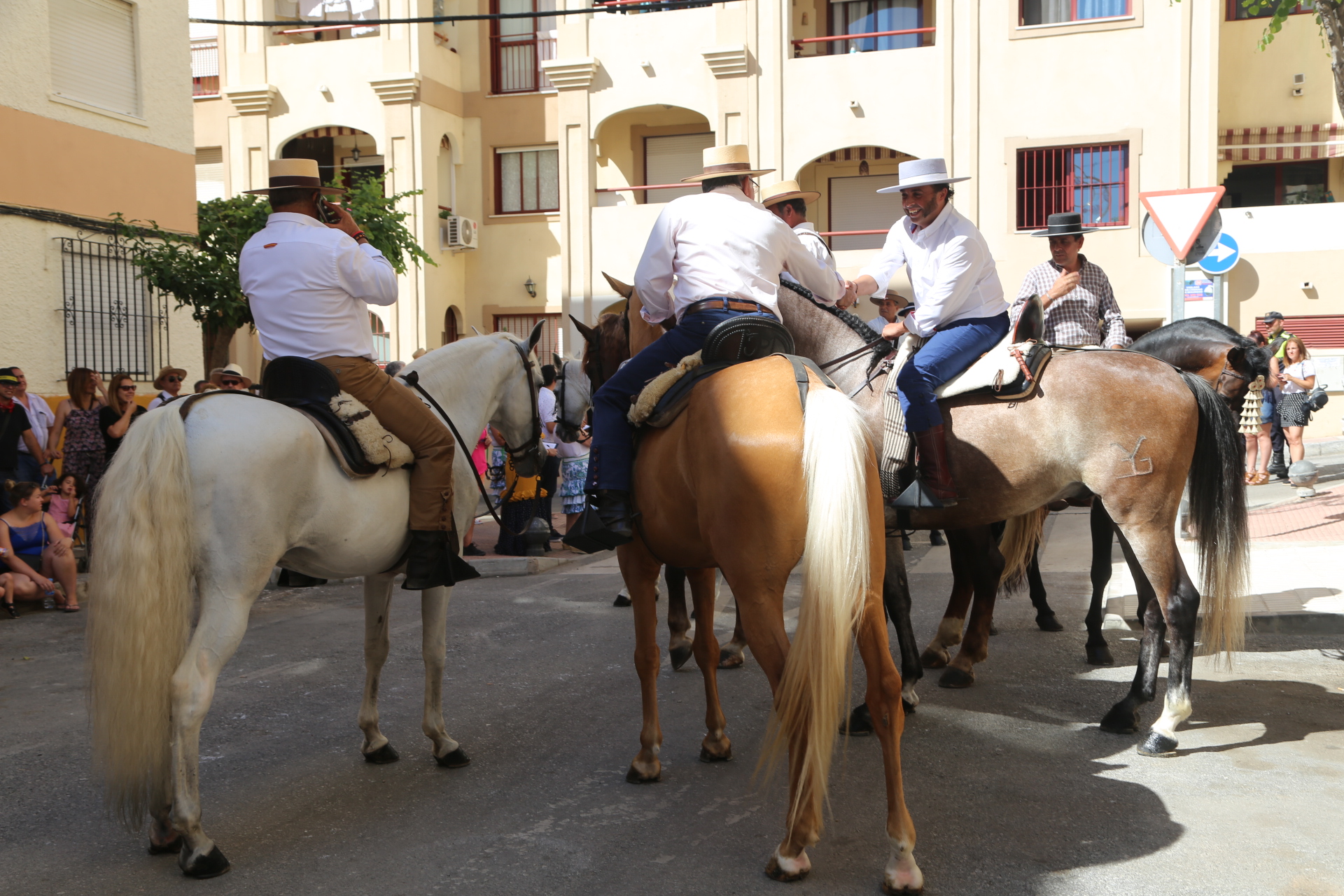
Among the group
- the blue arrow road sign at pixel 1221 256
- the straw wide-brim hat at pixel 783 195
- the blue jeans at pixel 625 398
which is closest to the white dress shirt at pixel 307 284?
the blue jeans at pixel 625 398

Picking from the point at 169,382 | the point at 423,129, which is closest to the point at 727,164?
the point at 169,382

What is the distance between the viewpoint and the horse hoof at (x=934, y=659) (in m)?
6.72

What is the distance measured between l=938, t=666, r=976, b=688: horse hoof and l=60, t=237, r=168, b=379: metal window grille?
10638 mm

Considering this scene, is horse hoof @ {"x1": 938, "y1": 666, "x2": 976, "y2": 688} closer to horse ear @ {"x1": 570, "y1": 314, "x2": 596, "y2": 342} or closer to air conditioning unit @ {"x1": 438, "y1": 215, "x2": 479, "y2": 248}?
horse ear @ {"x1": 570, "y1": 314, "x2": 596, "y2": 342}

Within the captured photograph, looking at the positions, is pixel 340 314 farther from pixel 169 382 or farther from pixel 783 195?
pixel 169 382

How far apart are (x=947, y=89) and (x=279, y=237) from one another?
19.0 metres

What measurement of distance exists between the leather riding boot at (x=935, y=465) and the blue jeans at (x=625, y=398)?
125cm

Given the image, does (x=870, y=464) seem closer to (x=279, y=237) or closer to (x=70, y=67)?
(x=279, y=237)

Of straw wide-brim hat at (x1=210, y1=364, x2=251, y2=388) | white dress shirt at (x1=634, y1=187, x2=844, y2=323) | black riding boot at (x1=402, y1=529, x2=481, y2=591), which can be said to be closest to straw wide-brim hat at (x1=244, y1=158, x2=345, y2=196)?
white dress shirt at (x1=634, y1=187, x2=844, y2=323)

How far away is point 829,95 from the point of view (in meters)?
22.2

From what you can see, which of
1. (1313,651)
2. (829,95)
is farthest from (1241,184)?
(1313,651)

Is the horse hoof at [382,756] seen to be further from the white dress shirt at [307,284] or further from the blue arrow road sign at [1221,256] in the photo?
the blue arrow road sign at [1221,256]

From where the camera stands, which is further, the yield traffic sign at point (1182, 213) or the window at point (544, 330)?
the window at point (544, 330)

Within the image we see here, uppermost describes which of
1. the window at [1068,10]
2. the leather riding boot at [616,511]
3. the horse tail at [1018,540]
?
the window at [1068,10]
